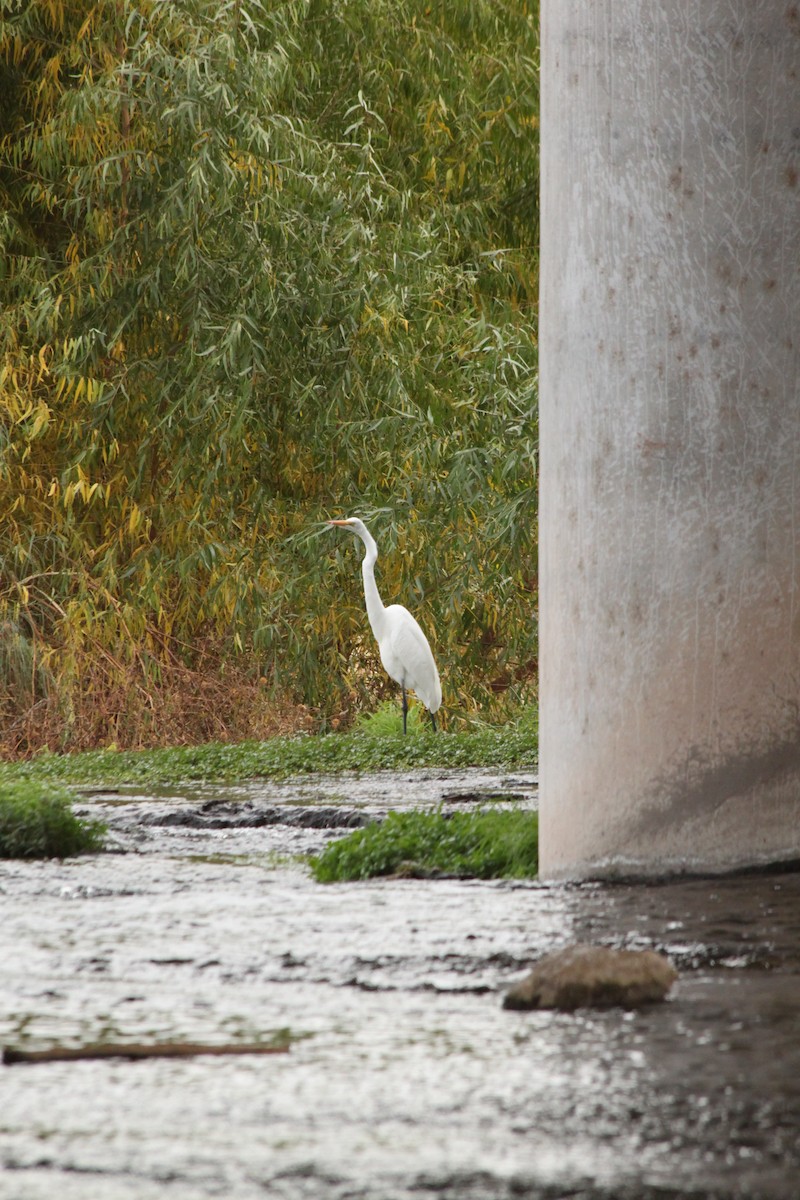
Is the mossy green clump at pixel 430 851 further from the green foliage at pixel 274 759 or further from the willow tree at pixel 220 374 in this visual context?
the willow tree at pixel 220 374

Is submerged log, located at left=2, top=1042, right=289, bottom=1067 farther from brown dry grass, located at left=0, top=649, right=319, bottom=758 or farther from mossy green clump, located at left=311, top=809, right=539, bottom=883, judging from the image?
brown dry grass, located at left=0, top=649, right=319, bottom=758

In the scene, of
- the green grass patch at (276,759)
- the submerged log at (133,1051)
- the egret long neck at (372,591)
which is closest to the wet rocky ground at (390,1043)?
the submerged log at (133,1051)

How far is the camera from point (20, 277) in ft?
47.0

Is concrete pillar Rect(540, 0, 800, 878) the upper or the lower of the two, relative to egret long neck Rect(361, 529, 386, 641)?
upper

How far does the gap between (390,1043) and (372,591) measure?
34.7ft

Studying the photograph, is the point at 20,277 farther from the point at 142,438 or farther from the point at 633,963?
the point at 633,963

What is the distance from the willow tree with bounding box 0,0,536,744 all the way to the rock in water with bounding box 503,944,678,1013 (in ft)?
33.2

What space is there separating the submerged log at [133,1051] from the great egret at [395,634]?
10.3 metres

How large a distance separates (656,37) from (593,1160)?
4.31 metres

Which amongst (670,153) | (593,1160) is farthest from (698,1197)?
(670,153)

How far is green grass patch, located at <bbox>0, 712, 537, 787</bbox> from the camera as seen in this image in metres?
11.4

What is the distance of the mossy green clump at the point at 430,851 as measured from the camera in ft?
21.1

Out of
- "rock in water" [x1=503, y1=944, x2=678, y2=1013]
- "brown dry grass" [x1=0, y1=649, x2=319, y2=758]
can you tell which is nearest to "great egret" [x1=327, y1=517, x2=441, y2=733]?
"brown dry grass" [x1=0, y1=649, x2=319, y2=758]

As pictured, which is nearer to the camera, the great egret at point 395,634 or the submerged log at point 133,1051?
the submerged log at point 133,1051
